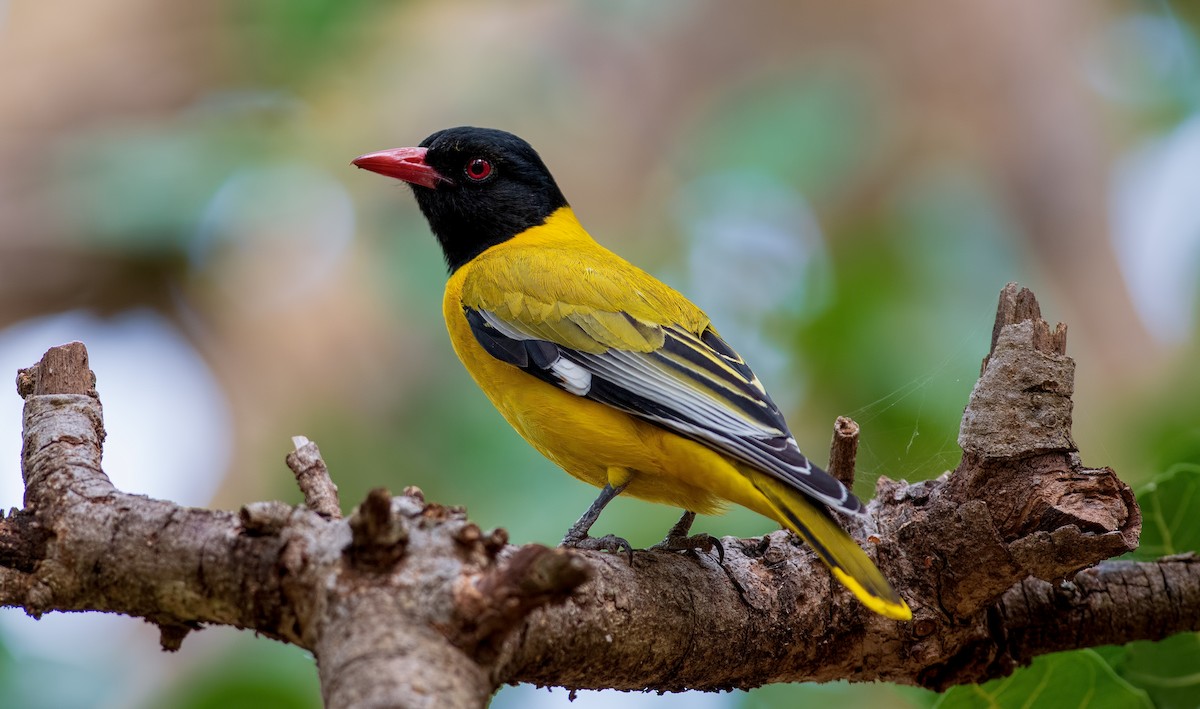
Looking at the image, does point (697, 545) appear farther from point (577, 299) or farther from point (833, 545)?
point (577, 299)

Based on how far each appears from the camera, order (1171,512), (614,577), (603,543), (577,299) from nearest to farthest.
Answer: (614,577), (1171,512), (603,543), (577,299)

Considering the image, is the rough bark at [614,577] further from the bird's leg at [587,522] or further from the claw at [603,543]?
the bird's leg at [587,522]

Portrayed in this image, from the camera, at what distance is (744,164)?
4902 mm

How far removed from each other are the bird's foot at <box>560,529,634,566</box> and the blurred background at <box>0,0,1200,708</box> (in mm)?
324

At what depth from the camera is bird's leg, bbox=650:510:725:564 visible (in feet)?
9.86

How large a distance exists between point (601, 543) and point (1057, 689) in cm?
120

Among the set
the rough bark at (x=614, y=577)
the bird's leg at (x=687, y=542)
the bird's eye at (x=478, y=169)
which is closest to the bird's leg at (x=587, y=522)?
the bird's leg at (x=687, y=542)

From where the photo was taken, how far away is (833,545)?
265 centimetres

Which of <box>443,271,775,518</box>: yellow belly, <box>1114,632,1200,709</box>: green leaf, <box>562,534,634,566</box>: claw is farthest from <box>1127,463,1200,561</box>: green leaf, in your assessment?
<box>562,534,634,566</box>: claw

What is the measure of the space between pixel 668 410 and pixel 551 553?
1355 mm

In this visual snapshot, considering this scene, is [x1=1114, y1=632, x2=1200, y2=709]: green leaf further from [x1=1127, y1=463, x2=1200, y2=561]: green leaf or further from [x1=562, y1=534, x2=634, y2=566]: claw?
[x1=562, y1=534, x2=634, y2=566]: claw

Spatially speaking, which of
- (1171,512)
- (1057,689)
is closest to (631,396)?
(1057,689)

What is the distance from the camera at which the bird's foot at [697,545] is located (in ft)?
9.81

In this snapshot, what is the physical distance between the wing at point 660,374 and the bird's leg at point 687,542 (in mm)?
240
